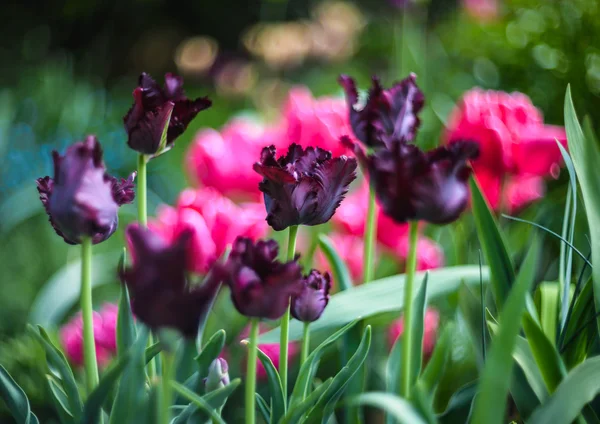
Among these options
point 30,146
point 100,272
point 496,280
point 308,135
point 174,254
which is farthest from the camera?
point 30,146

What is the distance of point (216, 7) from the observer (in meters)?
3.23

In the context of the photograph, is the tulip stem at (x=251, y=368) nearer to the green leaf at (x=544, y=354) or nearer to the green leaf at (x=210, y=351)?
the green leaf at (x=210, y=351)

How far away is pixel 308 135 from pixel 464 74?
89cm

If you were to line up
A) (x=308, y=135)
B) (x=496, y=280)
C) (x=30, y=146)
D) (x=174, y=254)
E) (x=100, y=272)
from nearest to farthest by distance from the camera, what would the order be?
(x=174, y=254) < (x=496, y=280) < (x=308, y=135) < (x=100, y=272) < (x=30, y=146)

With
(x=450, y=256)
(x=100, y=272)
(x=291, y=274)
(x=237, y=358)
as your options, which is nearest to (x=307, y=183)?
(x=291, y=274)

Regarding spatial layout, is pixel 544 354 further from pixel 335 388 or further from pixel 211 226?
pixel 211 226

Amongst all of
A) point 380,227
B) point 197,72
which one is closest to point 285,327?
Answer: point 380,227

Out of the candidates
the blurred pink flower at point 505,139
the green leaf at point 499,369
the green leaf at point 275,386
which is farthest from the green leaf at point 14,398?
the blurred pink flower at point 505,139

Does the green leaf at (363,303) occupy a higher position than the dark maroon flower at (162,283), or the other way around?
the dark maroon flower at (162,283)

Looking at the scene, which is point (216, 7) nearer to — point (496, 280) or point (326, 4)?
point (326, 4)

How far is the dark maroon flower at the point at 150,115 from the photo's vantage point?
348 mm

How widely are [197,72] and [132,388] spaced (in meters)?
2.47

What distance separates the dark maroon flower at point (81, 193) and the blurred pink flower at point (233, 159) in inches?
16.5

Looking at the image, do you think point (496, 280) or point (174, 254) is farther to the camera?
point (496, 280)
